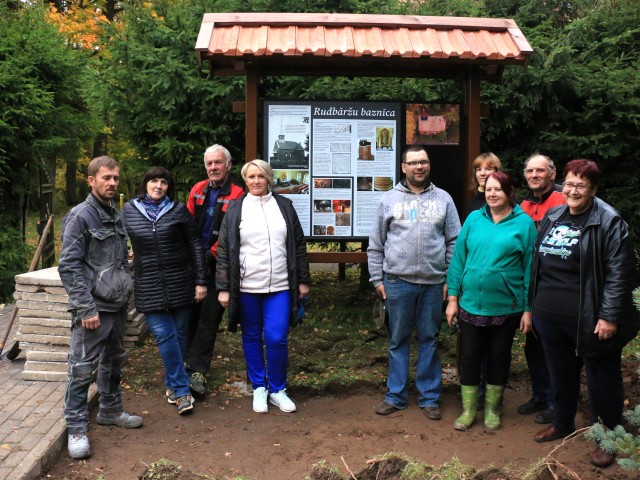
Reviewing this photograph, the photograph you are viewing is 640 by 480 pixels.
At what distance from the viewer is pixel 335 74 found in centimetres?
618

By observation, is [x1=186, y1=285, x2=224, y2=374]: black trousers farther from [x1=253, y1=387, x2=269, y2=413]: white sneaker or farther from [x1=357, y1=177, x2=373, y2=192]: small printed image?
[x1=357, y1=177, x2=373, y2=192]: small printed image

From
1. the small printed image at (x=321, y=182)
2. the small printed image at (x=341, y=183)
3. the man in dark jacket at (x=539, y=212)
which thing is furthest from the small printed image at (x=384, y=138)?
the man in dark jacket at (x=539, y=212)

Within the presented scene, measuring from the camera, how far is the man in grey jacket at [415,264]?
16.3 ft

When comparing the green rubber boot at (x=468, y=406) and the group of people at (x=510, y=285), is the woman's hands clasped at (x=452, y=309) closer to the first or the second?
the group of people at (x=510, y=285)

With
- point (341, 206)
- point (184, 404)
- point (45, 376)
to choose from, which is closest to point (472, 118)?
point (341, 206)

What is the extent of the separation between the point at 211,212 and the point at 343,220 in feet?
4.05

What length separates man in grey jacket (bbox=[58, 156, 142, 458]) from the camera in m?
4.35

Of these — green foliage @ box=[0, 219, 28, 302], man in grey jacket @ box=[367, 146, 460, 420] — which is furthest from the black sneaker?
green foliage @ box=[0, 219, 28, 302]

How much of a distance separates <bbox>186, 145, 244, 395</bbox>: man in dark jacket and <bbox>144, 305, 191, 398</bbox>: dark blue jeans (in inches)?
11.7

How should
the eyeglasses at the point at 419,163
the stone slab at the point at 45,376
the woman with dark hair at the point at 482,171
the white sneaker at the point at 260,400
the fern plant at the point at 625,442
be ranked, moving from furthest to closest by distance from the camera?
the stone slab at the point at 45,376
the white sneaker at the point at 260,400
the woman with dark hair at the point at 482,171
the eyeglasses at the point at 419,163
the fern plant at the point at 625,442

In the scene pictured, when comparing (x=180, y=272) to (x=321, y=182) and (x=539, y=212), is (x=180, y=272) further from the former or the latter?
(x=539, y=212)

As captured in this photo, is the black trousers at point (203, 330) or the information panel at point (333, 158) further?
the information panel at point (333, 158)

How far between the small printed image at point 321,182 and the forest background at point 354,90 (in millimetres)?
2103

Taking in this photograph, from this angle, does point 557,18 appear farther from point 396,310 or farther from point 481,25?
point 396,310
